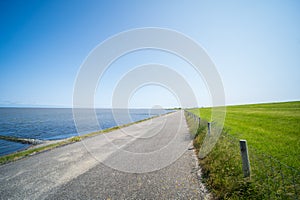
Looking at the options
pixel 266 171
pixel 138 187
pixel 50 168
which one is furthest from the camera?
pixel 50 168

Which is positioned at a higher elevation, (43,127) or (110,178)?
(110,178)

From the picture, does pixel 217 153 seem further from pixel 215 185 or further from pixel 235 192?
pixel 235 192

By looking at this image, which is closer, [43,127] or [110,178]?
[110,178]

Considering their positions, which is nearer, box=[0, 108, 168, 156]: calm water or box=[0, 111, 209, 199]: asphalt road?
box=[0, 111, 209, 199]: asphalt road

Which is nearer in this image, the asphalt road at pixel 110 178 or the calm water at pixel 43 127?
the asphalt road at pixel 110 178

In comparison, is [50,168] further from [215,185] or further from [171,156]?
[215,185]

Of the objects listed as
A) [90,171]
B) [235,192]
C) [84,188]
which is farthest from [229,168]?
[90,171]

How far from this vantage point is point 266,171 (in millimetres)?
4156

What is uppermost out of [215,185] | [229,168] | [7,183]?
[229,168]

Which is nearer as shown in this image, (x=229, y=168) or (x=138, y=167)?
(x=229, y=168)

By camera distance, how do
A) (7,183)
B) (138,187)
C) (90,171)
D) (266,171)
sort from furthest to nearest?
(90,171)
(7,183)
(138,187)
(266,171)

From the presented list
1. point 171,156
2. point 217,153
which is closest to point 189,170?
point 217,153

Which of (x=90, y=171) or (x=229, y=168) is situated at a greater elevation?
(x=229, y=168)

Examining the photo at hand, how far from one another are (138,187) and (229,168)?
9.56ft
